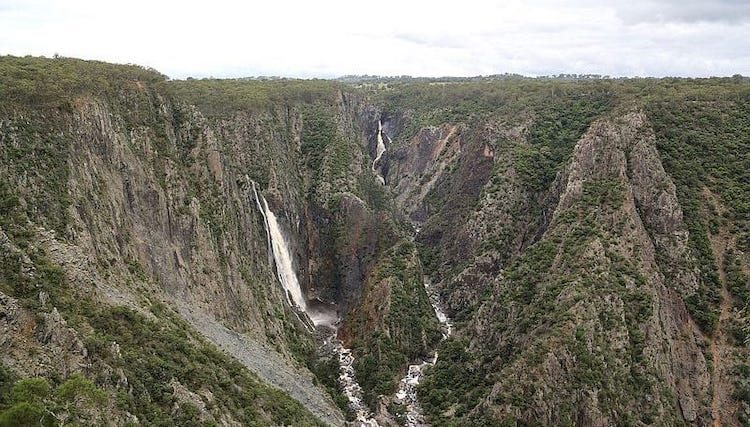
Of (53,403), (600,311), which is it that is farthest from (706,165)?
(53,403)

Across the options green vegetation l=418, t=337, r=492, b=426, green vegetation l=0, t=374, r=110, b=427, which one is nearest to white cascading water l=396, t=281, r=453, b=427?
green vegetation l=418, t=337, r=492, b=426

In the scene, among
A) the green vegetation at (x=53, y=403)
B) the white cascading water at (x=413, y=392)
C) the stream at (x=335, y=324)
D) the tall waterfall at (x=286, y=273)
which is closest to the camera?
the green vegetation at (x=53, y=403)

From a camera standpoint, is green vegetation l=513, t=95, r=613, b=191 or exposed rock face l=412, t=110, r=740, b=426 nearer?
exposed rock face l=412, t=110, r=740, b=426

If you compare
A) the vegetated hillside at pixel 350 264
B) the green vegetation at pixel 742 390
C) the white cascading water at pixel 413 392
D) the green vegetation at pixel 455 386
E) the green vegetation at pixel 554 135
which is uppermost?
the green vegetation at pixel 554 135

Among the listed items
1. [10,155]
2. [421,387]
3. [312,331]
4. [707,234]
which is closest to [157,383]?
[10,155]

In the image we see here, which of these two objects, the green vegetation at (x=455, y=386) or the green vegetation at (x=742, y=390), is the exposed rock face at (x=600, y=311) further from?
the green vegetation at (x=742, y=390)

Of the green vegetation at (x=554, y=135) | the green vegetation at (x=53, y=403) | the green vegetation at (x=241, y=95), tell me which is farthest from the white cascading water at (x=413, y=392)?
the green vegetation at (x=241, y=95)

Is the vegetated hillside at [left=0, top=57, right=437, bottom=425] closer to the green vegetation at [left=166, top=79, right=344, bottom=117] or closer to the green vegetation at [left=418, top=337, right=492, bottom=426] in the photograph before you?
the green vegetation at [left=166, top=79, right=344, bottom=117]

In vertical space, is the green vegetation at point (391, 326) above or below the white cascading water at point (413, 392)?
above

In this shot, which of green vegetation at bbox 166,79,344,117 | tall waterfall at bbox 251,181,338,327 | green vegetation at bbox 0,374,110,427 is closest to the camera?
green vegetation at bbox 0,374,110,427

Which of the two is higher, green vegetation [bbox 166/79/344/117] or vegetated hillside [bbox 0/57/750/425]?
green vegetation [bbox 166/79/344/117]

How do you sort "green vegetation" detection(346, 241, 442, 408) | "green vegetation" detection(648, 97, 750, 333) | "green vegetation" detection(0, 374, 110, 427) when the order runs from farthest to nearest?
1. "green vegetation" detection(346, 241, 442, 408)
2. "green vegetation" detection(648, 97, 750, 333)
3. "green vegetation" detection(0, 374, 110, 427)
